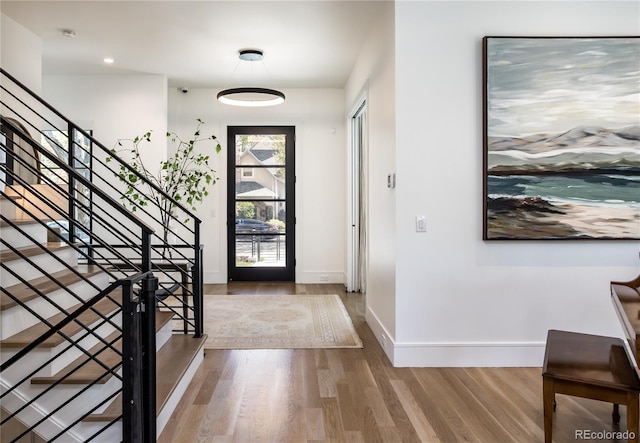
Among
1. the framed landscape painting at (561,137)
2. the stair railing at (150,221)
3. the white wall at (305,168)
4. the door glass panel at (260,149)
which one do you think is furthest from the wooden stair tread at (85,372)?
the door glass panel at (260,149)

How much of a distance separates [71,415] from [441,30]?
326cm

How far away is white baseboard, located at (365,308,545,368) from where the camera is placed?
333 cm

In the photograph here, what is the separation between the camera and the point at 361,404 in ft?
8.89

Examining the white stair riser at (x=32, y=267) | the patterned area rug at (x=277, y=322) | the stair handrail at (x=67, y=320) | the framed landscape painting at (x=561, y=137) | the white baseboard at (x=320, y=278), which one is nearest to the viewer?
the stair handrail at (x=67, y=320)

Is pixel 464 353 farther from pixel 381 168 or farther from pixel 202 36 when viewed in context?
pixel 202 36

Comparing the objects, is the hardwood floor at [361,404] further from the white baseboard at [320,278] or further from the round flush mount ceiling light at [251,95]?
the white baseboard at [320,278]

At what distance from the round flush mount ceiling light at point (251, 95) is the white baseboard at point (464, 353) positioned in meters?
3.08

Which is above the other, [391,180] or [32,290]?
[391,180]

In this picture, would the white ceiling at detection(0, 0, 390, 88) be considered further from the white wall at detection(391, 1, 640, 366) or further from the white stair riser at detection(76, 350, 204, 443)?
the white stair riser at detection(76, 350, 204, 443)

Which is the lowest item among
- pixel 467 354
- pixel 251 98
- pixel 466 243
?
pixel 467 354

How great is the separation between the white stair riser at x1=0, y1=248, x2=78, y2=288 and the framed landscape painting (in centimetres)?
294

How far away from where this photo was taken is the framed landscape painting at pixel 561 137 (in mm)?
3258

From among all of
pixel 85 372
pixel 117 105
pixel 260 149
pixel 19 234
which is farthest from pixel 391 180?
pixel 117 105

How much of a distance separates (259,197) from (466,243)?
408 centimetres
